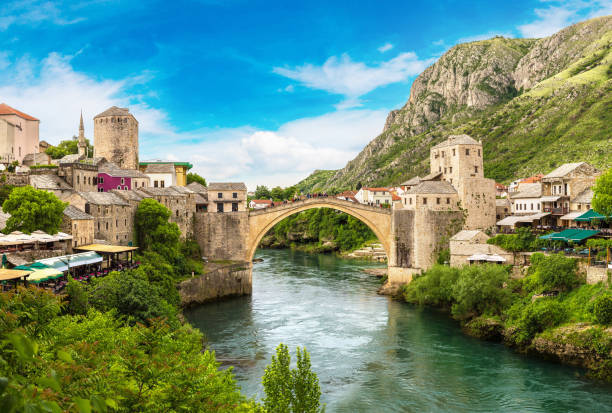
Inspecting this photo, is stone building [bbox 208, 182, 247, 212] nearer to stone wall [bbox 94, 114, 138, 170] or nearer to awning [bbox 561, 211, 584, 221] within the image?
stone wall [bbox 94, 114, 138, 170]

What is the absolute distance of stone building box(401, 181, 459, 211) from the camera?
4406cm

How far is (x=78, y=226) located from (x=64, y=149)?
101 feet

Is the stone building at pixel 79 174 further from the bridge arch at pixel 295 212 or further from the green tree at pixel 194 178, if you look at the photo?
the green tree at pixel 194 178

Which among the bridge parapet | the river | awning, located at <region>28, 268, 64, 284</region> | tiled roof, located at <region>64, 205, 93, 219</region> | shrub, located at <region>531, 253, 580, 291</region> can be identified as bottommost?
the river

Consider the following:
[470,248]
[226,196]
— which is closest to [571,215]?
[470,248]

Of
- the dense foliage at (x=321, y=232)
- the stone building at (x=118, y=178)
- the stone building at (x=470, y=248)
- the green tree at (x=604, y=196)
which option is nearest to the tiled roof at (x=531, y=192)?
the stone building at (x=470, y=248)

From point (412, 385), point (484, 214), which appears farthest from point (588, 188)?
point (412, 385)

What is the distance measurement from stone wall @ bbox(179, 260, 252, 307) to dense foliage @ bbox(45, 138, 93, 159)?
92.9 feet

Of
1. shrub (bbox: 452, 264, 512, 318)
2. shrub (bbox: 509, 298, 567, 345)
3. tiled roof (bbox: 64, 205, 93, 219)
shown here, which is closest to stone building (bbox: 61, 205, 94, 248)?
tiled roof (bbox: 64, 205, 93, 219)

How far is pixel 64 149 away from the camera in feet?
195

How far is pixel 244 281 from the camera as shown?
4469 centimetres

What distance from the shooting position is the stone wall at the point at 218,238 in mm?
47281

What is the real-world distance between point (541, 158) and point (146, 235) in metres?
71.8

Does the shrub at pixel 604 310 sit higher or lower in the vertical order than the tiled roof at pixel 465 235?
lower
